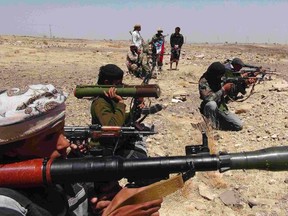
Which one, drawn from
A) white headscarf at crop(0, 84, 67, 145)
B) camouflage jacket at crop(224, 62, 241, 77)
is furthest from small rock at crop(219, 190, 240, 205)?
camouflage jacket at crop(224, 62, 241, 77)

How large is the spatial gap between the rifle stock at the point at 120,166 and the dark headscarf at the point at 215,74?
16.8 feet

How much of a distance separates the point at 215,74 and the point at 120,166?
5.40 metres

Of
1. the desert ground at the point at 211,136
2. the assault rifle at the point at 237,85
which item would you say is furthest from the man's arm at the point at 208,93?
the assault rifle at the point at 237,85

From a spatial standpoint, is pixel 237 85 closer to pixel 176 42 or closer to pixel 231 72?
pixel 231 72

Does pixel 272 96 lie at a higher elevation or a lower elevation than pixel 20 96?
lower

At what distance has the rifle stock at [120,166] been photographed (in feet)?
4.44

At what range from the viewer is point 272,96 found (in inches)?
351

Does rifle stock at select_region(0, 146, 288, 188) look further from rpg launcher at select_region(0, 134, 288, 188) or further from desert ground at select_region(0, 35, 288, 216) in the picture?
desert ground at select_region(0, 35, 288, 216)

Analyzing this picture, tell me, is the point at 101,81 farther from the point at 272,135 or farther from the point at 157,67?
the point at 157,67

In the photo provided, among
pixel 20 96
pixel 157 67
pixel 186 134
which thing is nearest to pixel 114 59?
pixel 157 67

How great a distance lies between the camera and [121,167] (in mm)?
1529

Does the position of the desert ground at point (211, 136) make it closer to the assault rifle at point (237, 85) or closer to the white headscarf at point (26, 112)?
the assault rifle at point (237, 85)

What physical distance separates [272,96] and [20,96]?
27.0ft

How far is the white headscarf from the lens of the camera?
137 cm
